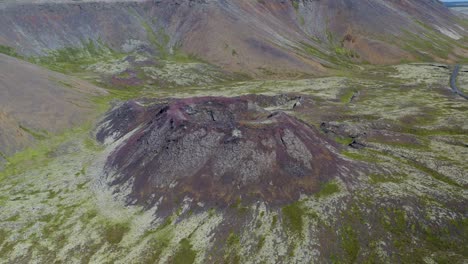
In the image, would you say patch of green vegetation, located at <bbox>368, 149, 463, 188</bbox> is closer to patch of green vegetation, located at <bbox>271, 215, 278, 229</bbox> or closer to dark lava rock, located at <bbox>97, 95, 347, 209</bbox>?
dark lava rock, located at <bbox>97, 95, 347, 209</bbox>

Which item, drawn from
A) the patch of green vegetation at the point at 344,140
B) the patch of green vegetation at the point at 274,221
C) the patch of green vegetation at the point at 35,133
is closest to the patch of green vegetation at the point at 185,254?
the patch of green vegetation at the point at 274,221

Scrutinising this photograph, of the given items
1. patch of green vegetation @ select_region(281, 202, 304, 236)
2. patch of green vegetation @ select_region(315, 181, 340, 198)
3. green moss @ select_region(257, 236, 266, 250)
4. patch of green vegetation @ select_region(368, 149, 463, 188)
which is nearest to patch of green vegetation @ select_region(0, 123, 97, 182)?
green moss @ select_region(257, 236, 266, 250)

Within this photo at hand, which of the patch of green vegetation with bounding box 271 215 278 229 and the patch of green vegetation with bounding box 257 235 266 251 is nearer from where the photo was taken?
the patch of green vegetation with bounding box 257 235 266 251

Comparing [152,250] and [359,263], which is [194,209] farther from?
[359,263]

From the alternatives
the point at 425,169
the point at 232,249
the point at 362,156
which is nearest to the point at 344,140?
the point at 362,156

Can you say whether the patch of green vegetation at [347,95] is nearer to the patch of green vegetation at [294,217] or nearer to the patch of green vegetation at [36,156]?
the patch of green vegetation at [294,217]
